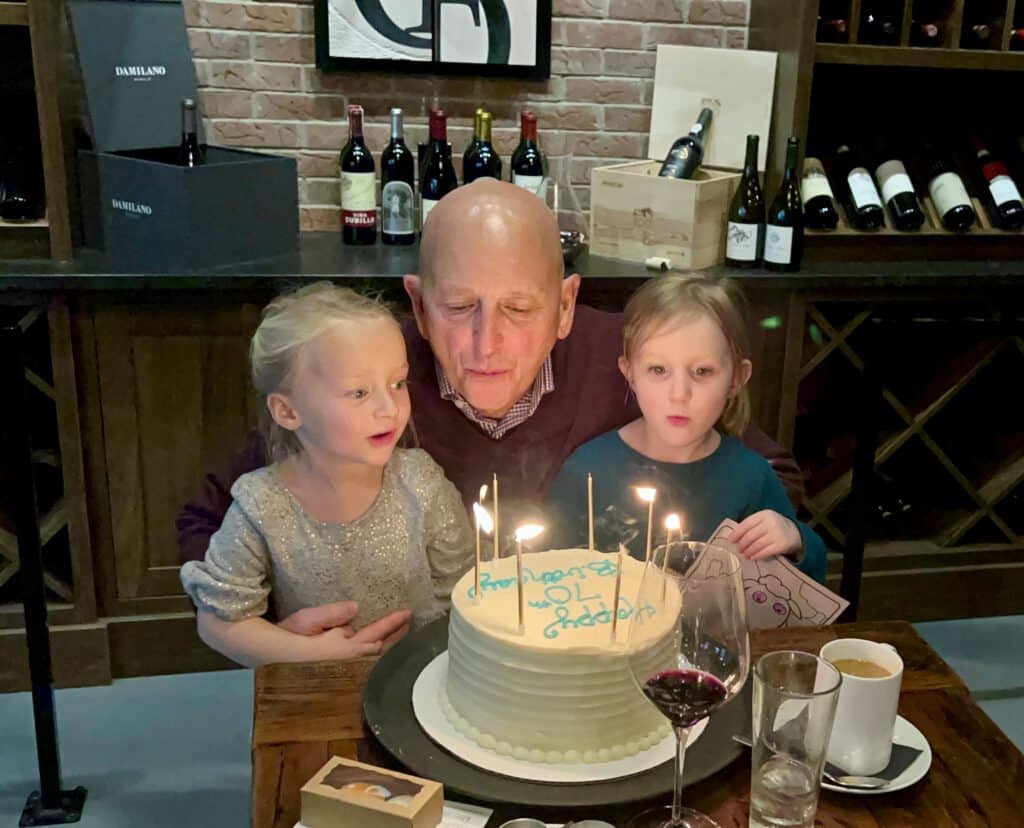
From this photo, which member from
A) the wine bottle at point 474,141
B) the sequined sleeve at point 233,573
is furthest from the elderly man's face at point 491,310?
the wine bottle at point 474,141

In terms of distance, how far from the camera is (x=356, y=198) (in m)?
2.92

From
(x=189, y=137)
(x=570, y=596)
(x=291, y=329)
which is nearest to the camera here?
(x=570, y=596)

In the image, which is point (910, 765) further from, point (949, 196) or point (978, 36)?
point (978, 36)

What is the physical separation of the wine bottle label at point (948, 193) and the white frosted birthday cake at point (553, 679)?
225 centimetres

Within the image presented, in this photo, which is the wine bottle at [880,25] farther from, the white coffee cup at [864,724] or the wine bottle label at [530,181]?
the white coffee cup at [864,724]

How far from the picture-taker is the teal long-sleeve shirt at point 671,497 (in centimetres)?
171

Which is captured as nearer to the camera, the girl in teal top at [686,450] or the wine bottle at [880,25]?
the girl in teal top at [686,450]

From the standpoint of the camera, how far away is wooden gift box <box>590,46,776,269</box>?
9.32 feet

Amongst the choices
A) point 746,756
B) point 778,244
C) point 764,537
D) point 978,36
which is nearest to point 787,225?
point 778,244

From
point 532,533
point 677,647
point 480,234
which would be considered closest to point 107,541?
point 480,234

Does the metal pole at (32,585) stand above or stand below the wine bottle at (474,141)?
below

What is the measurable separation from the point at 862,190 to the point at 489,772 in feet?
7.65

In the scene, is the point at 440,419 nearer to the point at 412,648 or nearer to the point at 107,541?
the point at 412,648

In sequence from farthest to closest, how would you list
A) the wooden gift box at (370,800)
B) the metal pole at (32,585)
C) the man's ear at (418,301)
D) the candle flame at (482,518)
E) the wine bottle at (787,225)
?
the wine bottle at (787,225) → the metal pole at (32,585) → the man's ear at (418,301) → the candle flame at (482,518) → the wooden gift box at (370,800)
